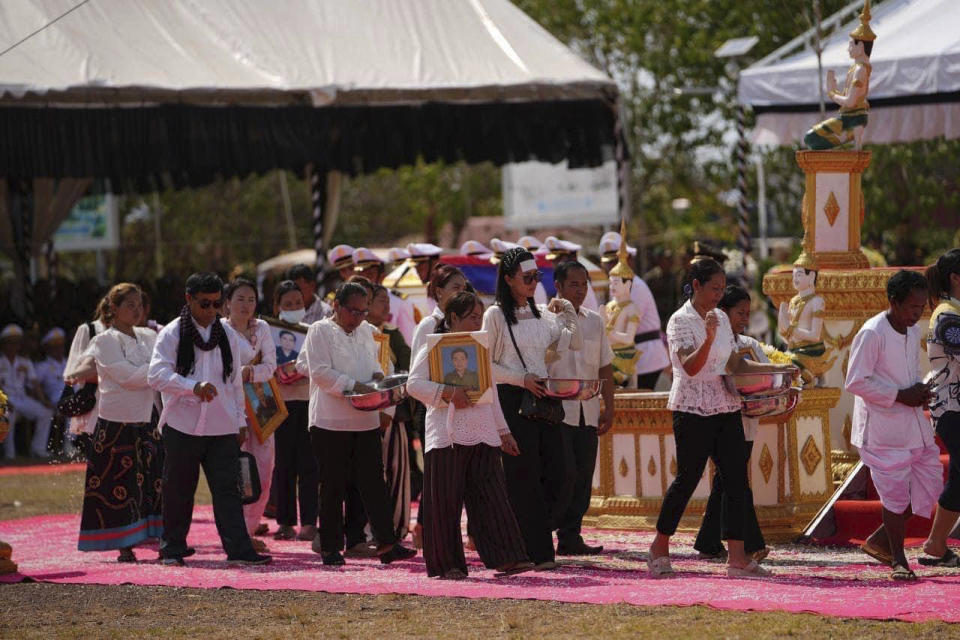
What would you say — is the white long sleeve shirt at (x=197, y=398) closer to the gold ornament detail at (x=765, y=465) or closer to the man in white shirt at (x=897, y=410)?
the gold ornament detail at (x=765, y=465)

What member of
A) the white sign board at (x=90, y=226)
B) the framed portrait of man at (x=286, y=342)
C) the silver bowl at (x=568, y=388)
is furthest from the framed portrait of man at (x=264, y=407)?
the white sign board at (x=90, y=226)

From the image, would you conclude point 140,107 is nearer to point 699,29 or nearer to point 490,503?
point 490,503

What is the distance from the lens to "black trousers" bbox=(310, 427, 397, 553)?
34.0 feet

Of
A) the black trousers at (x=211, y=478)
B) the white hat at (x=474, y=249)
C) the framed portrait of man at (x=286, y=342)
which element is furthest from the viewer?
the white hat at (x=474, y=249)

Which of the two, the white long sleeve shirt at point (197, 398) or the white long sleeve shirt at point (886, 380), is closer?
the white long sleeve shirt at point (886, 380)

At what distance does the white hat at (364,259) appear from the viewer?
1276 centimetres

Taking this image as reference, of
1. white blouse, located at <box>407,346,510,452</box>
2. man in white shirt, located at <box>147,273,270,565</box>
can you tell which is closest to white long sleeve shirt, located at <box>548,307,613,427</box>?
white blouse, located at <box>407,346,510,452</box>

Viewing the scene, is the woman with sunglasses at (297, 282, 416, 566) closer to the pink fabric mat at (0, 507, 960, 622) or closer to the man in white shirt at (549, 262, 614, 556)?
the pink fabric mat at (0, 507, 960, 622)

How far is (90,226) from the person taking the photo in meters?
36.6

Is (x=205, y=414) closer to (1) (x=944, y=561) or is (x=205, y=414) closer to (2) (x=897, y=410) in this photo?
(2) (x=897, y=410)

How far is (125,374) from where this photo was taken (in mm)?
10961

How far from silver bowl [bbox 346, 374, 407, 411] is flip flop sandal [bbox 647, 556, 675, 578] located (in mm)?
1806

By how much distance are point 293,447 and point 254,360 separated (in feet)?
3.40

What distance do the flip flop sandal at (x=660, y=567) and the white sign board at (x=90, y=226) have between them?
27.1 m
